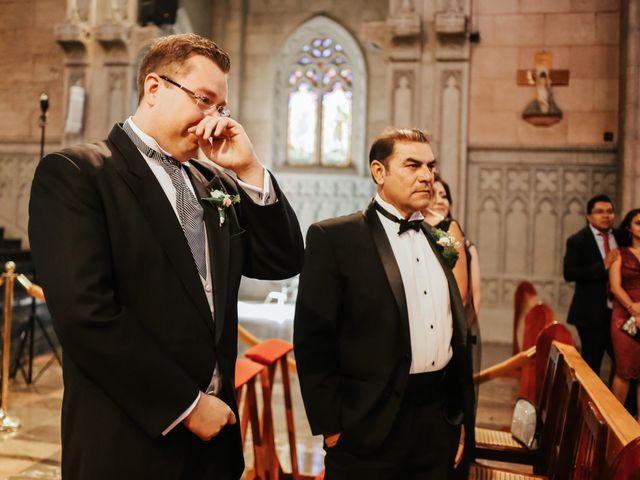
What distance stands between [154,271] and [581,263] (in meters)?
4.94

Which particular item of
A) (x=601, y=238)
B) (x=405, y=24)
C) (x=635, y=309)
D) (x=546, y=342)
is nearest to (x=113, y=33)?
(x=405, y=24)

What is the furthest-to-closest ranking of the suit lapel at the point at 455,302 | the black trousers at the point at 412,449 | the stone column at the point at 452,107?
the stone column at the point at 452,107
the suit lapel at the point at 455,302
the black trousers at the point at 412,449

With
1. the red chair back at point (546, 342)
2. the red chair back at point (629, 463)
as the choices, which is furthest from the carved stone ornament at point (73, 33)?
the red chair back at point (629, 463)

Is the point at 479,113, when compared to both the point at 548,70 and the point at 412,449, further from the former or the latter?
the point at 412,449

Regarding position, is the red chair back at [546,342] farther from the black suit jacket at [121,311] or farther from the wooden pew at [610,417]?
the black suit jacket at [121,311]

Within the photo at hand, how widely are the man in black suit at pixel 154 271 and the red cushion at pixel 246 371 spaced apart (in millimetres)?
1100

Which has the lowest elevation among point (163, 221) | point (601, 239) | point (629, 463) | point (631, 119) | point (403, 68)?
point (629, 463)

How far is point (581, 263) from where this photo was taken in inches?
222

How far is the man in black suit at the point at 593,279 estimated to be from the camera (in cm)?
546

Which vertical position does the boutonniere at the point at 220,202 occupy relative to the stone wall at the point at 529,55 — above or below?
below

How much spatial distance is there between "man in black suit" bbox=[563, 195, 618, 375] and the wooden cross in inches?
147

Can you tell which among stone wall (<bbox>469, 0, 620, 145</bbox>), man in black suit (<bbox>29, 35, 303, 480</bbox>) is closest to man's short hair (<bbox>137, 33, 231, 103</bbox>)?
man in black suit (<bbox>29, 35, 303, 480</bbox>)

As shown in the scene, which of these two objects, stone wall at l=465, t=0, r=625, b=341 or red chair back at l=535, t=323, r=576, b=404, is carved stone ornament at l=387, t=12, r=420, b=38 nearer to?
stone wall at l=465, t=0, r=625, b=341

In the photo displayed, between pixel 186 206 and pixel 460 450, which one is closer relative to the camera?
pixel 186 206
